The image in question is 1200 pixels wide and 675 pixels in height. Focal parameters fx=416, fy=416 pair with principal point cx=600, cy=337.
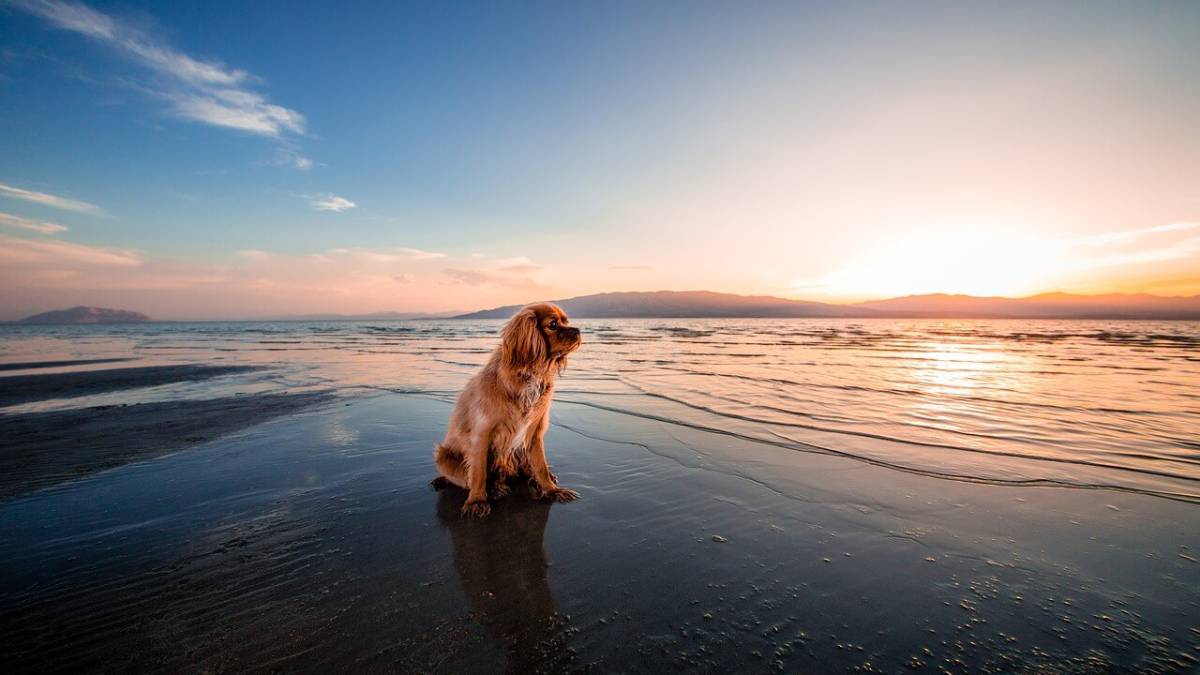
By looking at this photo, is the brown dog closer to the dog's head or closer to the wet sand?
the dog's head

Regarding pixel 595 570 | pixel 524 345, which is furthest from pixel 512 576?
pixel 524 345

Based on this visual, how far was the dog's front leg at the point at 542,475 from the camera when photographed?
4.25 meters

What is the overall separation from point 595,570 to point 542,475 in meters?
1.58

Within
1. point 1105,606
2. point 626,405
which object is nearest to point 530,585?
point 1105,606

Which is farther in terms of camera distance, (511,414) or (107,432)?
(107,432)

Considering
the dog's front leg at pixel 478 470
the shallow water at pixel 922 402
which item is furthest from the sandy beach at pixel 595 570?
the shallow water at pixel 922 402

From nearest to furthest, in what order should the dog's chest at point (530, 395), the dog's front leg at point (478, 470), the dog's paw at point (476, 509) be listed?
the dog's paw at point (476, 509), the dog's front leg at point (478, 470), the dog's chest at point (530, 395)

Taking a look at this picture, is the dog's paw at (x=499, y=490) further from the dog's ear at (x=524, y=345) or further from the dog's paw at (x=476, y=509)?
the dog's ear at (x=524, y=345)

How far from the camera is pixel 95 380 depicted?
40.9ft

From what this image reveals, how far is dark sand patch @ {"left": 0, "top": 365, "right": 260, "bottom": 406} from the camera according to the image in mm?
10344

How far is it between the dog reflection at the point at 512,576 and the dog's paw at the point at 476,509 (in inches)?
2.5

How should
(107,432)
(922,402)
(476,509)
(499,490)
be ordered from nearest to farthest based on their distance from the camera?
1. (476,509)
2. (499,490)
3. (107,432)
4. (922,402)

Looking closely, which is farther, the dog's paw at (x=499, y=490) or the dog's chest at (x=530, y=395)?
the dog's paw at (x=499, y=490)

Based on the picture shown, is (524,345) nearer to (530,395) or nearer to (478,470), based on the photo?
(530,395)
